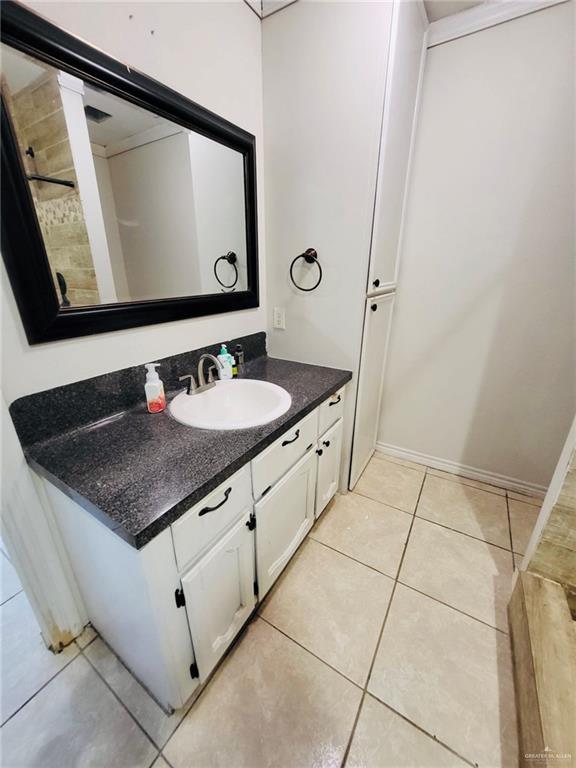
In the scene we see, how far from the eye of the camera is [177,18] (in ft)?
3.30

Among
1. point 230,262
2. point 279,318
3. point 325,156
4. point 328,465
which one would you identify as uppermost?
point 325,156

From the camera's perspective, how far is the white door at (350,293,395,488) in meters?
1.55

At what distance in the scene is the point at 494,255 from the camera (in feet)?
5.22

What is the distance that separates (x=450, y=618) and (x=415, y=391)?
3.95 feet

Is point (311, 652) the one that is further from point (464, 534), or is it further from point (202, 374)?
point (202, 374)

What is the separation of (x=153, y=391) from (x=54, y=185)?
64 centimetres

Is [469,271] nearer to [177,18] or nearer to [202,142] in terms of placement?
[202,142]

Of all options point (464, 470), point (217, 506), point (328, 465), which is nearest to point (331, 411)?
point (328, 465)

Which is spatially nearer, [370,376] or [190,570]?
[190,570]

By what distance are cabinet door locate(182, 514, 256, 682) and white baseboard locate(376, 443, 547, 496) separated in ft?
4.72

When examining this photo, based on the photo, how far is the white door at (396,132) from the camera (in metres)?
1.17

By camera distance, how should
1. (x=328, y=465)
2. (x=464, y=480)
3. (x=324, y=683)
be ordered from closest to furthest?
(x=324, y=683), (x=328, y=465), (x=464, y=480)

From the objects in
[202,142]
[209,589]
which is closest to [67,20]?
[202,142]

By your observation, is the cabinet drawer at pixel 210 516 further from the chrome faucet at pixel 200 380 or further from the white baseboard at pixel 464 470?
the white baseboard at pixel 464 470
